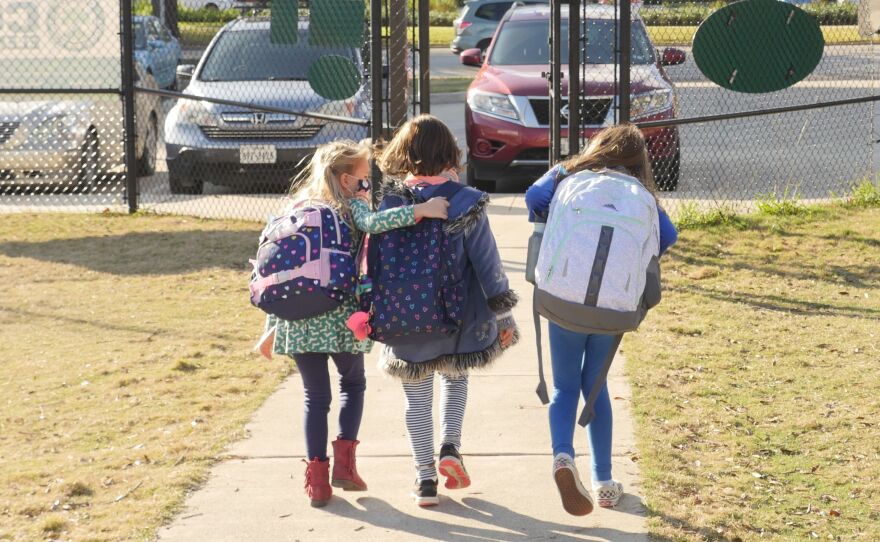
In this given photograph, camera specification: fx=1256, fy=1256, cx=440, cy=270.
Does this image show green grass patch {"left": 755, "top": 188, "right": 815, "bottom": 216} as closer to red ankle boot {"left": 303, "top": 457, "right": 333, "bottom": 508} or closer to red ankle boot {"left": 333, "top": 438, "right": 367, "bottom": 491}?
red ankle boot {"left": 333, "top": 438, "right": 367, "bottom": 491}

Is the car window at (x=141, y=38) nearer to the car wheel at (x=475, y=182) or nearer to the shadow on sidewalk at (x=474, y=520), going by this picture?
the car wheel at (x=475, y=182)

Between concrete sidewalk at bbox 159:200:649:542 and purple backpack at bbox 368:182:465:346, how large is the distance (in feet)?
2.13

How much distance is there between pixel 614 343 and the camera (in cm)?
438

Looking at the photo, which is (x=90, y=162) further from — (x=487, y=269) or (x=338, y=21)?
(x=487, y=269)

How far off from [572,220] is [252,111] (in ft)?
23.1

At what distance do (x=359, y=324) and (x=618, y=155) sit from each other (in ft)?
3.55

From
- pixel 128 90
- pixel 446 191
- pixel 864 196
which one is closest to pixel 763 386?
pixel 446 191

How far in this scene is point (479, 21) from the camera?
3038 centimetres

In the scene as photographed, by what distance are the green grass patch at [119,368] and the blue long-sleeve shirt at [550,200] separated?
1675 mm

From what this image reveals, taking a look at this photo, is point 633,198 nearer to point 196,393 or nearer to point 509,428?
point 509,428

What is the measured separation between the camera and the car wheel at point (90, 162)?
442 inches

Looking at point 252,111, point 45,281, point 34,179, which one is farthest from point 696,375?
point 34,179

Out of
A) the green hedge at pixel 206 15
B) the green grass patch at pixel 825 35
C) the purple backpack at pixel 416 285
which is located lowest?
the purple backpack at pixel 416 285

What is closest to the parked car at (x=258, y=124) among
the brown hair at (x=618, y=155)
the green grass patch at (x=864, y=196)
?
the green grass patch at (x=864, y=196)
